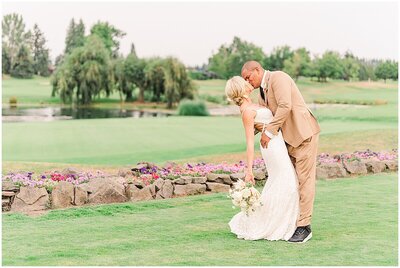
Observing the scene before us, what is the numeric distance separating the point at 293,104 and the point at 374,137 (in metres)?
12.2

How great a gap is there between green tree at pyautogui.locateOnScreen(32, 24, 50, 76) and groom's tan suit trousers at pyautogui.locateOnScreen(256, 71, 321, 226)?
7066cm

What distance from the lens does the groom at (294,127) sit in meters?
6.98

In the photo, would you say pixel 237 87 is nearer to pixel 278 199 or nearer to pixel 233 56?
pixel 278 199

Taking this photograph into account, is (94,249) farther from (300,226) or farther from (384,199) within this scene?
(384,199)

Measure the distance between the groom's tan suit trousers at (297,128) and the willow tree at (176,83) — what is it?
40148 millimetres

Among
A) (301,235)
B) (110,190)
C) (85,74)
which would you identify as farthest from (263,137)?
(85,74)

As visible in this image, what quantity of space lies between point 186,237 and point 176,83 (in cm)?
4035

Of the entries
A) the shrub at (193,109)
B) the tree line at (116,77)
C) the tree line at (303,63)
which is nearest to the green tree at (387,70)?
the tree line at (303,63)

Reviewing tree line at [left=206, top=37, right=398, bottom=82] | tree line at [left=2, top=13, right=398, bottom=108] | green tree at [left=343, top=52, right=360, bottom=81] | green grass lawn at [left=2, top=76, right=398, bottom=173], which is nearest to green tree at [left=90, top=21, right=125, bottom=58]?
tree line at [left=2, top=13, right=398, bottom=108]

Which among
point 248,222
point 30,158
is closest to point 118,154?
point 30,158

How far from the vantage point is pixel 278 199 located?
7078 mm

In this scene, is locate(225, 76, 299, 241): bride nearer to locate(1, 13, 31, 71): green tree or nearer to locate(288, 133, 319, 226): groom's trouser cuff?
locate(288, 133, 319, 226): groom's trouser cuff

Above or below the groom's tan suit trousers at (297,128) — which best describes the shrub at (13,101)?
below

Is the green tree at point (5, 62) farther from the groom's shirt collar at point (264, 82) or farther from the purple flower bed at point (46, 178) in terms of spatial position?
the groom's shirt collar at point (264, 82)
